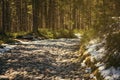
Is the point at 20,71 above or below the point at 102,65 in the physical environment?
below

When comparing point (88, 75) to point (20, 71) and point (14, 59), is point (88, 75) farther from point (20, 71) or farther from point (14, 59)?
point (14, 59)

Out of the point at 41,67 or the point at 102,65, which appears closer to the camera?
the point at 102,65

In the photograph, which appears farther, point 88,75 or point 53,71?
point 53,71

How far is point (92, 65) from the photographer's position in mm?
12641

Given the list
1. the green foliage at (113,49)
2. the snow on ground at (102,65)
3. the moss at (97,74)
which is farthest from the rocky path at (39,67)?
the green foliage at (113,49)

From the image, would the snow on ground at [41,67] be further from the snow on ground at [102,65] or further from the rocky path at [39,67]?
the snow on ground at [102,65]

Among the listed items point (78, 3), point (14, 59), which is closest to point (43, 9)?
Result: point (78, 3)

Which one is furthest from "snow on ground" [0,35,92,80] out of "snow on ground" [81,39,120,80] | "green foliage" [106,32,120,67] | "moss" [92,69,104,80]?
"green foliage" [106,32,120,67]

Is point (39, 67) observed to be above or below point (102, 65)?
below

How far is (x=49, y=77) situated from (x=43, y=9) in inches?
1621

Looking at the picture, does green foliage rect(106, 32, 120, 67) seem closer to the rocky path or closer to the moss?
the moss

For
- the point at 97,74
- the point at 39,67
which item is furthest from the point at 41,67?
the point at 97,74

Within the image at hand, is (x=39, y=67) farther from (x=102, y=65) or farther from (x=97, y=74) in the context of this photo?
(x=97, y=74)

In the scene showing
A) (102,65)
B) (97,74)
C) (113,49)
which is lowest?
(97,74)
